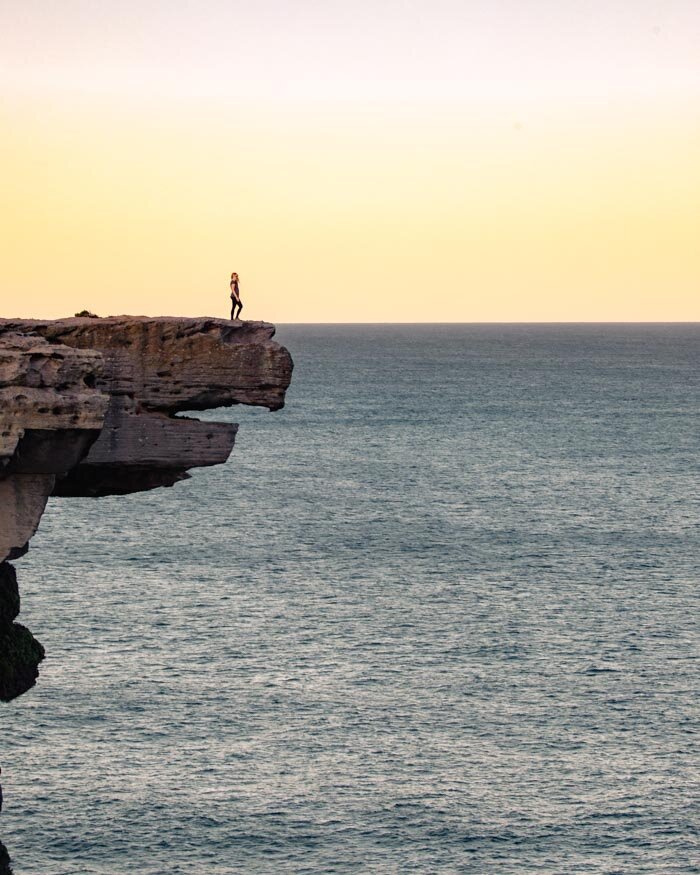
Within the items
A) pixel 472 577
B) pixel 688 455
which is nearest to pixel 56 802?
pixel 472 577

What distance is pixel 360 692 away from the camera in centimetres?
7850

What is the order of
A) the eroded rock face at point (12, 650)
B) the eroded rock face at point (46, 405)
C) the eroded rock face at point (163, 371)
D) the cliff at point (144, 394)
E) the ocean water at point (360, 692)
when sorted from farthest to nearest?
the ocean water at point (360, 692) < the eroded rock face at point (12, 650) < the eroded rock face at point (163, 371) < the cliff at point (144, 394) < the eroded rock face at point (46, 405)

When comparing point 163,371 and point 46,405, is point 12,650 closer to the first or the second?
point 163,371

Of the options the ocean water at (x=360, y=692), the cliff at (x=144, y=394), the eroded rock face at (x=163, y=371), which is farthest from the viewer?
the ocean water at (x=360, y=692)

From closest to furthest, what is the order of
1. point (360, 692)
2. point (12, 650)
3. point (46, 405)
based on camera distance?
point (46, 405), point (12, 650), point (360, 692)

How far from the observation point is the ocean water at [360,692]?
2446 inches

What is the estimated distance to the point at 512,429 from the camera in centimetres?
19662

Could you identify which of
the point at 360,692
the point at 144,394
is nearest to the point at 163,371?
the point at 144,394

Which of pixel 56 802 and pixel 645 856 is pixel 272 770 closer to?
pixel 56 802

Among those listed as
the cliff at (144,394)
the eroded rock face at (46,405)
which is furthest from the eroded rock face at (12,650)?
the eroded rock face at (46,405)

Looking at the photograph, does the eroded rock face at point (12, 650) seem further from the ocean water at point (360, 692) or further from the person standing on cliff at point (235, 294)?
the ocean water at point (360, 692)

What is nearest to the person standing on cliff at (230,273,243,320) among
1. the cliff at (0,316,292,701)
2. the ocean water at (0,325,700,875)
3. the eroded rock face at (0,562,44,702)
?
the cliff at (0,316,292,701)

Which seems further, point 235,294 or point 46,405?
point 235,294

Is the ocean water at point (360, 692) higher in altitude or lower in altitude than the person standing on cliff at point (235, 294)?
lower
